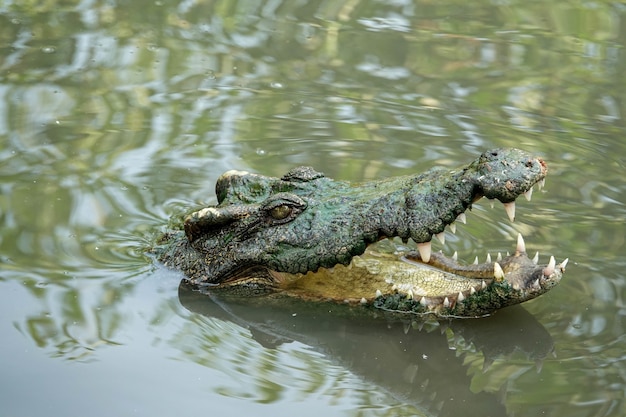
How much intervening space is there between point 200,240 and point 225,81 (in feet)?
12.0

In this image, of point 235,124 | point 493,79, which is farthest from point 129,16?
point 493,79

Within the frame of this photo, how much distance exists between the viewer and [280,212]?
5.90 m

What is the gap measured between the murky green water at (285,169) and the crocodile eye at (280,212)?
596 mm

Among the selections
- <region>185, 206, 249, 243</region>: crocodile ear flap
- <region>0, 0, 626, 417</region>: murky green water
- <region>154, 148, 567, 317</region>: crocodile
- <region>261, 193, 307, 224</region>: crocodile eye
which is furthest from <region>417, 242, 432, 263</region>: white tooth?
<region>185, 206, 249, 243</region>: crocodile ear flap

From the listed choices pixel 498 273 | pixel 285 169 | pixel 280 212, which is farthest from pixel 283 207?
pixel 285 169

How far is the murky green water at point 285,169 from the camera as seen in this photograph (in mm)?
5207

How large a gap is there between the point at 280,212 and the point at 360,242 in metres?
0.59

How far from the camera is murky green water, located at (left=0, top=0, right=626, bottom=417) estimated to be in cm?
521

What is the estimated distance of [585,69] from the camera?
9859 mm

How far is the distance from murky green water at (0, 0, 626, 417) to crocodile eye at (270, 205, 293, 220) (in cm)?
60

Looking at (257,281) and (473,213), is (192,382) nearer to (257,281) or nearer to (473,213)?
(257,281)

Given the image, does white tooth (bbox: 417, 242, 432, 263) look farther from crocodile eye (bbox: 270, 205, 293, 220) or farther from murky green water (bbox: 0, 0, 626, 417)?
crocodile eye (bbox: 270, 205, 293, 220)

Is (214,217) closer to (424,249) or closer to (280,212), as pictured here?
(280,212)

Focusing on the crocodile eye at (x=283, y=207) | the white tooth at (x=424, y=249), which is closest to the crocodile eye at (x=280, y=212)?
the crocodile eye at (x=283, y=207)
